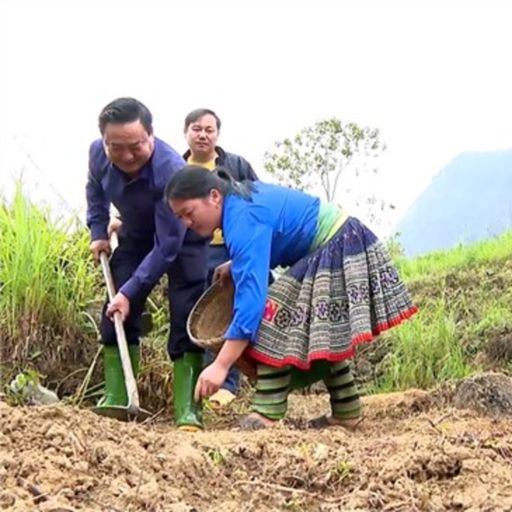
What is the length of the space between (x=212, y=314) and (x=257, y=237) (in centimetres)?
55

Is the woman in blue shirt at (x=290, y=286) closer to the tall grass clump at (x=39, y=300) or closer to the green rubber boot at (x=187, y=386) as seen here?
the green rubber boot at (x=187, y=386)

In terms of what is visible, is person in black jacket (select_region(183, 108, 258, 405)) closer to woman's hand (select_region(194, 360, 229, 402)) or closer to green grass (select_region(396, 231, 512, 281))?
woman's hand (select_region(194, 360, 229, 402))

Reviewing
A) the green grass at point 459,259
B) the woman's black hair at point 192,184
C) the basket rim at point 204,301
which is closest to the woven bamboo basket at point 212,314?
the basket rim at point 204,301

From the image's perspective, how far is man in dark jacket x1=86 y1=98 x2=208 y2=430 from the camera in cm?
359

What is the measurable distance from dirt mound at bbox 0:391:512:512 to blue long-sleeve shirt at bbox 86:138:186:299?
88 cm

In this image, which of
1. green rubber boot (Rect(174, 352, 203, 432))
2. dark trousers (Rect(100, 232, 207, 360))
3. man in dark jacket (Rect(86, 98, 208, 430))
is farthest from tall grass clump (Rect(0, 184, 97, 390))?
green rubber boot (Rect(174, 352, 203, 432))

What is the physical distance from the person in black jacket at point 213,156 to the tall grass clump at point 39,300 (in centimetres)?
62

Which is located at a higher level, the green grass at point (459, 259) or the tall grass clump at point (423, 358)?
the green grass at point (459, 259)

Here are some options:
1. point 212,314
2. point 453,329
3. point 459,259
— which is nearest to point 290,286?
point 212,314

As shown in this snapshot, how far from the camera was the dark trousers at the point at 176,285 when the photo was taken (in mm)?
3916

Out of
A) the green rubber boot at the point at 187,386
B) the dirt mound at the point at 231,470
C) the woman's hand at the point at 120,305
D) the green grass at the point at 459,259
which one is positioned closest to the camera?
the dirt mound at the point at 231,470

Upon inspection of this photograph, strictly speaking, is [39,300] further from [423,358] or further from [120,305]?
[423,358]

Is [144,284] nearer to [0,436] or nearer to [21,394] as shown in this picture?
[21,394]

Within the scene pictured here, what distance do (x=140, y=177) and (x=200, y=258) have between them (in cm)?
42
